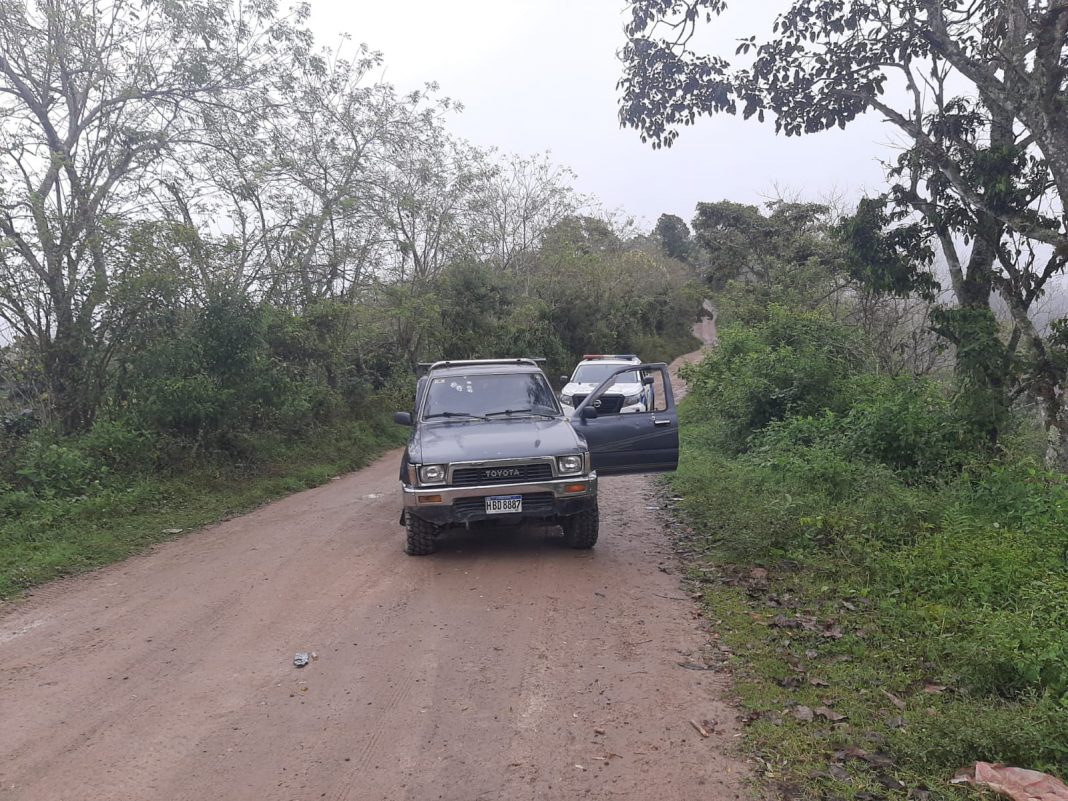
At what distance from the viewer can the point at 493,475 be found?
6711 millimetres

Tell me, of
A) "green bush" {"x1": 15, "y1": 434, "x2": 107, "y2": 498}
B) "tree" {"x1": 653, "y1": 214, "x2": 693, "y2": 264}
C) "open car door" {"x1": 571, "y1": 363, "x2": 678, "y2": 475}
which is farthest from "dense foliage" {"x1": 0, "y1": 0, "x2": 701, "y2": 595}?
"tree" {"x1": 653, "y1": 214, "x2": 693, "y2": 264}

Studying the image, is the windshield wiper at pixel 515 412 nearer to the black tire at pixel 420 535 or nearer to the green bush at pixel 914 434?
the black tire at pixel 420 535

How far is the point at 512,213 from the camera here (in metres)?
28.2

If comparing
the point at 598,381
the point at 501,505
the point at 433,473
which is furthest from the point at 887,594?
the point at 598,381

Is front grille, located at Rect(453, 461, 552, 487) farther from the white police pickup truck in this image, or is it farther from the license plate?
the white police pickup truck

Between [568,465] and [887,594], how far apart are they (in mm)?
2733

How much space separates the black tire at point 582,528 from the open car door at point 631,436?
0.99 metres

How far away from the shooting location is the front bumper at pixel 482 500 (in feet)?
21.8

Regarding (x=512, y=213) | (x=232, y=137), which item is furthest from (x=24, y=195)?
(x=512, y=213)

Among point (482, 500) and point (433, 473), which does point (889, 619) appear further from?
point (433, 473)

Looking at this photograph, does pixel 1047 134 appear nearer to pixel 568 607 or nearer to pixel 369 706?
pixel 568 607

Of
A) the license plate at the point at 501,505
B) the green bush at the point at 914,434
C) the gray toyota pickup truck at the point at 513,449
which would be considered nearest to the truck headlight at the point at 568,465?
the gray toyota pickup truck at the point at 513,449

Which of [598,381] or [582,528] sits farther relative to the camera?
Answer: [598,381]

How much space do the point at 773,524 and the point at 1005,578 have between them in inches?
84.9
